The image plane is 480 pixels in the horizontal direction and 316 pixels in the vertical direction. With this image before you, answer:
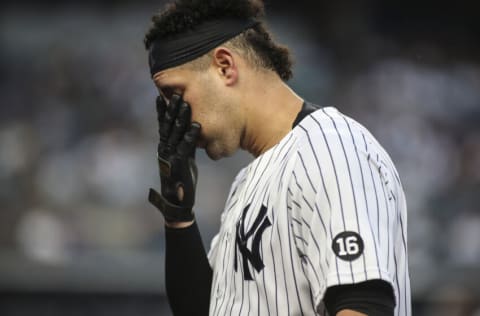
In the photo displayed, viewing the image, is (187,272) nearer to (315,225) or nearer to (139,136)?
(315,225)

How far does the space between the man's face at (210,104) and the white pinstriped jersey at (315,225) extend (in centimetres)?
14

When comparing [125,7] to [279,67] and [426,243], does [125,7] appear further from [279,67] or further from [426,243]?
[279,67]

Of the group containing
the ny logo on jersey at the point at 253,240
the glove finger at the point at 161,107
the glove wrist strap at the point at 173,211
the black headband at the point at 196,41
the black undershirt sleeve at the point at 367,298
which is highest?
the black headband at the point at 196,41

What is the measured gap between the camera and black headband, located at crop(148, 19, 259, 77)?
240 cm

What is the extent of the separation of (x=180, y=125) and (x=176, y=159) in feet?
0.50

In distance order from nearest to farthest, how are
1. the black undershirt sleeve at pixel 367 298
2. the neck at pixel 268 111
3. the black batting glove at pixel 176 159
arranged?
the black undershirt sleeve at pixel 367 298
the neck at pixel 268 111
the black batting glove at pixel 176 159

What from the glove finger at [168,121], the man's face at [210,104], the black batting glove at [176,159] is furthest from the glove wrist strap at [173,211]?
the man's face at [210,104]

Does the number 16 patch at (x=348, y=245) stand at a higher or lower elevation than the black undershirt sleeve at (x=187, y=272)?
lower

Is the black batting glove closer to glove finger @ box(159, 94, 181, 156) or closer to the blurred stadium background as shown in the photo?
glove finger @ box(159, 94, 181, 156)

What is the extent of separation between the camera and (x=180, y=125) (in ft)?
8.13

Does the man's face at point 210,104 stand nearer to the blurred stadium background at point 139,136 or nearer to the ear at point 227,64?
the ear at point 227,64

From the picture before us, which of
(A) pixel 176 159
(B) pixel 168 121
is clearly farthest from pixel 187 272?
(B) pixel 168 121

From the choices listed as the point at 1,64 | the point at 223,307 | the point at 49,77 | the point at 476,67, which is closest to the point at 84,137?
the point at 49,77

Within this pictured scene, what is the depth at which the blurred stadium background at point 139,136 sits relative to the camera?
692cm
